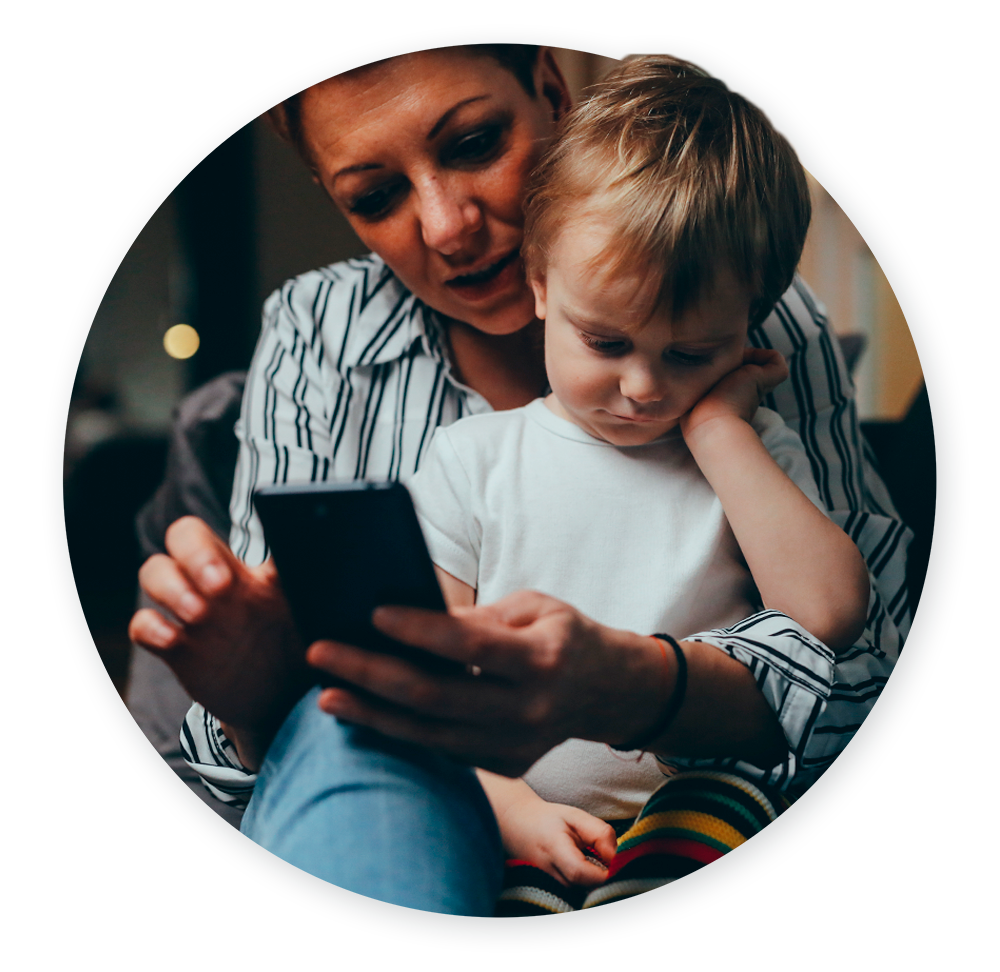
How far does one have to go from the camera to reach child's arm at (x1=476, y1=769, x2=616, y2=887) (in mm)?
701

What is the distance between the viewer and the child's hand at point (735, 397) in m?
0.69

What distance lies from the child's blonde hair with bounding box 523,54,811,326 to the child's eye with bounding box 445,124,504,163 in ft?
0.17

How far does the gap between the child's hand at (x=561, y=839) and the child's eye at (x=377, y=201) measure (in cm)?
53

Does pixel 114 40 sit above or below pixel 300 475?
above

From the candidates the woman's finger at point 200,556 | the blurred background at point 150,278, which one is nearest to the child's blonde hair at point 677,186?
the blurred background at point 150,278

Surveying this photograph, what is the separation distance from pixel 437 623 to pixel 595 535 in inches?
6.9

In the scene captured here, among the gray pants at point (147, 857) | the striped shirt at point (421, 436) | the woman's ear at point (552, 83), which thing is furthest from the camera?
the gray pants at point (147, 857)

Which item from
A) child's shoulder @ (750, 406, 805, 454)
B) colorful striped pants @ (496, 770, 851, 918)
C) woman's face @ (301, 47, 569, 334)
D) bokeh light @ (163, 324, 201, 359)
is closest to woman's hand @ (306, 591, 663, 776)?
colorful striped pants @ (496, 770, 851, 918)

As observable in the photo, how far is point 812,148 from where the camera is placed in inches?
28.6

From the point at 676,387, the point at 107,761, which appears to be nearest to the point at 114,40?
the point at 676,387

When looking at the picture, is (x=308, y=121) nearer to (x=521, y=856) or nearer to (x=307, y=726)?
(x=307, y=726)

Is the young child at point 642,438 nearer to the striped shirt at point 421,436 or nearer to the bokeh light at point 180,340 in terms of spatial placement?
the striped shirt at point 421,436

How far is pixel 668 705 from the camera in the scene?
641 mm

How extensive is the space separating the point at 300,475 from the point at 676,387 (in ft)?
1.35
